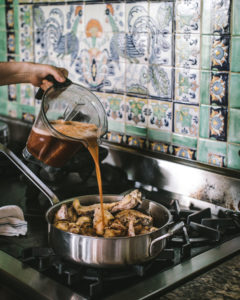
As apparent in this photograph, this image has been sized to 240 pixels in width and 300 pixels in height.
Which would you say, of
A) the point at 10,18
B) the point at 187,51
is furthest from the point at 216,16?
the point at 10,18

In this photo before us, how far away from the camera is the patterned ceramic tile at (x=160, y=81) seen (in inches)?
59.8

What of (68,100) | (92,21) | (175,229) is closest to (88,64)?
(92,21)

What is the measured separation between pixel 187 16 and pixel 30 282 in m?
0.91

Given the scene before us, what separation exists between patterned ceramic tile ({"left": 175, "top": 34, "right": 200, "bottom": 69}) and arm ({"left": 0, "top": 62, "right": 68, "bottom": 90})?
0.36 metres

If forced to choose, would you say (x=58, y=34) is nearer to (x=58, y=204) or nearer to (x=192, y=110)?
(x=192, y=110)

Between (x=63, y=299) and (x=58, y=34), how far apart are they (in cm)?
129

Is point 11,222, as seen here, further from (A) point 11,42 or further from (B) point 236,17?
(A) point 11,42

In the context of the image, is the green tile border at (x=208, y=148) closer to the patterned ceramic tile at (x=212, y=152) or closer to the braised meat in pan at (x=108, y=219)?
the patterned ceramic tile at (x=212, y=152)

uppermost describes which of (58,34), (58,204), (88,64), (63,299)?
(58,34)

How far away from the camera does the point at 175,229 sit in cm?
105

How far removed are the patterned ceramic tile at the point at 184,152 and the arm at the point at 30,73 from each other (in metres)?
0.44

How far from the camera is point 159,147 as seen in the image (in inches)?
62.7

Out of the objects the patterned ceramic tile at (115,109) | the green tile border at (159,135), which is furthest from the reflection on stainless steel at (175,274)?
the patterned ceramic tile at (115,109)

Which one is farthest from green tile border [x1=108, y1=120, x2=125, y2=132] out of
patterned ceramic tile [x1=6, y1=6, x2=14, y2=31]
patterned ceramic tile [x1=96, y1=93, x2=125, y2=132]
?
patterned ceramic tile [x1=6, y1=6, x2=14, y2=31]
